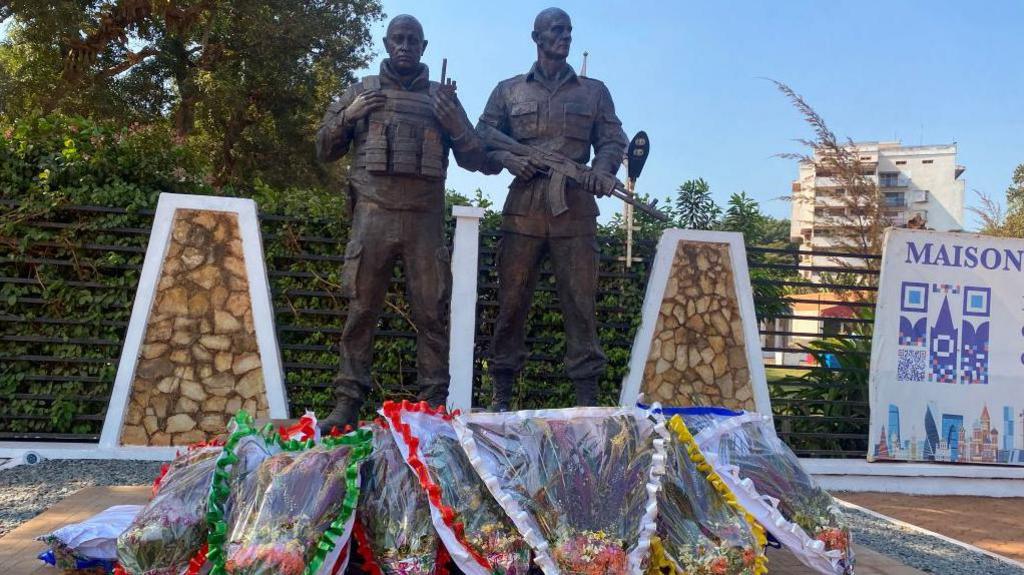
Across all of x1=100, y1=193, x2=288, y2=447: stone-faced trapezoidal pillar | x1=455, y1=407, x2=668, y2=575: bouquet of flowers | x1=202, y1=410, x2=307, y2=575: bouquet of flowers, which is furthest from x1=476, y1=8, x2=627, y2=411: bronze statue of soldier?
x1=100, y1=193, x2=288, y2=447: stone-faced trapezoidal pillar

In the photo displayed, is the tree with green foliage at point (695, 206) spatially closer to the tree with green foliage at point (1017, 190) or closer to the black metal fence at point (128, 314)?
the black metal fence at point (128, 314)

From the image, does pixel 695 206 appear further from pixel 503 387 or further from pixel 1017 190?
pixel 1017 190

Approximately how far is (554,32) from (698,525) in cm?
293

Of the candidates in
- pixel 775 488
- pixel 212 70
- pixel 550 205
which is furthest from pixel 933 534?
pixel 212 70

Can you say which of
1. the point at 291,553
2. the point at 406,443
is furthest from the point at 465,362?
the point at 291,553

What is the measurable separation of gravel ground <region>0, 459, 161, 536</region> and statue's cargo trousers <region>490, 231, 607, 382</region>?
8.95 ft

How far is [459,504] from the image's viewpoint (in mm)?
3115

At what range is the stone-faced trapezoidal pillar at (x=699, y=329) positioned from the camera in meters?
7.01

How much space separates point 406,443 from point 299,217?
3.96 m

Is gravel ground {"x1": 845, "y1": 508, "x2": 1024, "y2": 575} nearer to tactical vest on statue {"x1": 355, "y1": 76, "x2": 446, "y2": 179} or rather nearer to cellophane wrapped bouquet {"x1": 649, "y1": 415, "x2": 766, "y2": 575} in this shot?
cellophane wrapped bouquet {"x1": 649, "y1": 415, "x2": 766, "y2": 575}

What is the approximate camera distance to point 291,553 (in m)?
2.85

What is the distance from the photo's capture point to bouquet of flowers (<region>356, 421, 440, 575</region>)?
305 cm

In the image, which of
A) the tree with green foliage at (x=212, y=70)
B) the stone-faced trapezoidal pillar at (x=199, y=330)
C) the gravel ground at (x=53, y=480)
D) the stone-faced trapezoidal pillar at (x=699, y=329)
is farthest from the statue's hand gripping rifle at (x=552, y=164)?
the tree with green foliage at (x=212, y=70)

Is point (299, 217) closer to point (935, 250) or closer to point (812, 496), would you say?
point (812, 496)
